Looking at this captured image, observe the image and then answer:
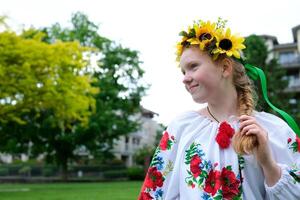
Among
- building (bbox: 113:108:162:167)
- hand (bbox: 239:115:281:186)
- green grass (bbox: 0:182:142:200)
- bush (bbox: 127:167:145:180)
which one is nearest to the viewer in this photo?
hand (bbox: 239:115:281:186)

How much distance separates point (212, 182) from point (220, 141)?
0.17 m

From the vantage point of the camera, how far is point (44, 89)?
18.5 metres

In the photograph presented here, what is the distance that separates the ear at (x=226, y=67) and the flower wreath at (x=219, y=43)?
0.10 feet

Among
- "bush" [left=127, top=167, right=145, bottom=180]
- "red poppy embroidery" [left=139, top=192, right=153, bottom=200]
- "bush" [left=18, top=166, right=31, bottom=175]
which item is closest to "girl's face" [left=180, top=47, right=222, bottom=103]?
"red poppy embroidery" [left=139, top=192, right=153, bottom=200]

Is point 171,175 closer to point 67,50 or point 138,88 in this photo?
point 67,50

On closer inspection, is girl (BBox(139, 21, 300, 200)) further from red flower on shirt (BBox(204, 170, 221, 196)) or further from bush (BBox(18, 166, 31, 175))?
bush (BBox(18, 166, 31, 175))

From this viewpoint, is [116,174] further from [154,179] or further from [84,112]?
[154,179]

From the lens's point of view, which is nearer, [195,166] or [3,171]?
[195,166]

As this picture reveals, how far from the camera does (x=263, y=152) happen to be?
168cm

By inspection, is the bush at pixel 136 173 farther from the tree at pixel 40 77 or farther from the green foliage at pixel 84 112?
the tree at pixel 40 77

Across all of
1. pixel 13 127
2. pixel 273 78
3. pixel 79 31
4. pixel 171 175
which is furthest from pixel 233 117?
pixel 79 31

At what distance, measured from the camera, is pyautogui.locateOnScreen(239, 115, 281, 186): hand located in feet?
5.51

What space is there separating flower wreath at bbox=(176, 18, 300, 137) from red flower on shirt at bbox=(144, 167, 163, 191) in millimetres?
532

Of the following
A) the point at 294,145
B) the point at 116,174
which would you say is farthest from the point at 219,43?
the point at 116,174
